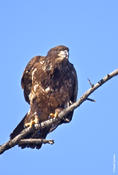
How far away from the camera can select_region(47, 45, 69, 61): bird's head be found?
8.03 m

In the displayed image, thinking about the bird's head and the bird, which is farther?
the bird's head

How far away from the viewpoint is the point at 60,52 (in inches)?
321

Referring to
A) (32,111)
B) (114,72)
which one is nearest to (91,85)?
(114,72)

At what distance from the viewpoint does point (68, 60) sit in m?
8.11

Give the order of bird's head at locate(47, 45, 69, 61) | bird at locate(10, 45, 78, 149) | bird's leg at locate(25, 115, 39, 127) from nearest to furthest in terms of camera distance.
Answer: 1. bird's leg at locate(25, 115, 39, 127)
2. bird at locate(10, 45, 78, 149)
3. bird's head at locate(47, 45, 69, 61)

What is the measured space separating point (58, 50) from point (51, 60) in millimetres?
406

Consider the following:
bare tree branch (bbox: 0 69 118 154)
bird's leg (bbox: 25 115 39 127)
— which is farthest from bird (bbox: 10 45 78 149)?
bare tree branch (bbox: 0 69 118 154)

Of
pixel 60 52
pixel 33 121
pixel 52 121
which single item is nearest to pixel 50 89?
pixel 33 121

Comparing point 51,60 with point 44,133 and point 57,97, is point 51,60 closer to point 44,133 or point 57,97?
point 57,97

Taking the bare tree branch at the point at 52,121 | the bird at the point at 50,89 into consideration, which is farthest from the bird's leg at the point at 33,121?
the bare tree branch at the point at 52,121

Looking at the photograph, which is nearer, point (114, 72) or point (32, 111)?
point (114, 72)

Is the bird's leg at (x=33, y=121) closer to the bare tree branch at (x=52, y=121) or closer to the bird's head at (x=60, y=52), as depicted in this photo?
the bare tree branch at (x=52, y=121)

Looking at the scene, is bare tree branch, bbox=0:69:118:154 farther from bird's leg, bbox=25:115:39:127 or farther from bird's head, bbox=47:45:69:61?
bird's head, bbox=47:45:69:61

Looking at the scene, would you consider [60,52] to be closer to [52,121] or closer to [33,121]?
[33,121]
